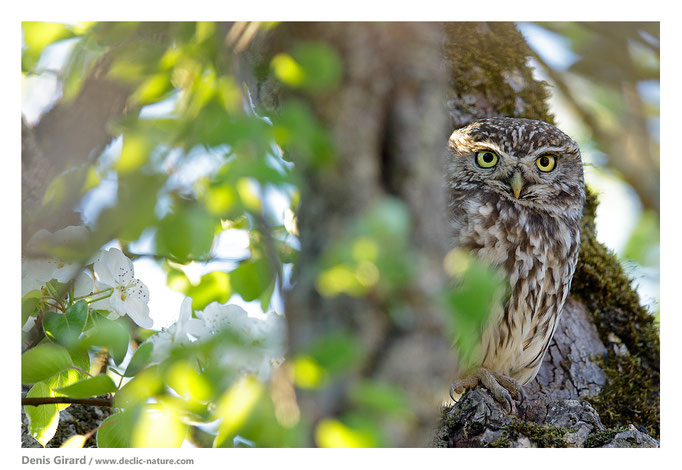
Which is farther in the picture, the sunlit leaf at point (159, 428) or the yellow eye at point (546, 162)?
the yellow eye at point (546, 162)

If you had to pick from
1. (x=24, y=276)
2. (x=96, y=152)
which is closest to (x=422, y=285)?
(x=96, y=152)

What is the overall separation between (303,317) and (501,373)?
3.86ft

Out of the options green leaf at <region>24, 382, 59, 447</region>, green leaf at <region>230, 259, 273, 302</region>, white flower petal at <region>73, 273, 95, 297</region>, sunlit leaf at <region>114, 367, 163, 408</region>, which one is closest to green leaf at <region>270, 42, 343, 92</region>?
green leaf at <region>230, 259, 273, 302</region>

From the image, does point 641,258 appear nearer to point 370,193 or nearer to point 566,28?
point 566,28

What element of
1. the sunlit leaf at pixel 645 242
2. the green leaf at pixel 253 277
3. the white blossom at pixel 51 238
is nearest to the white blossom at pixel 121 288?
the white blossom at pixel 51 238

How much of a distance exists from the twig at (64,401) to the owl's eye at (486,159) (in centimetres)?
127

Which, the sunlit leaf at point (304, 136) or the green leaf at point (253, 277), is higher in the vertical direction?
the sunlit leaf at point (304, 136)

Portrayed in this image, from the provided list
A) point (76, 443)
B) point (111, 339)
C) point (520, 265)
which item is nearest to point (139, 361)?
point (111, 339)

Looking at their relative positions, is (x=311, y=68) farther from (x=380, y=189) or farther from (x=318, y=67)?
(x=380, y=189)

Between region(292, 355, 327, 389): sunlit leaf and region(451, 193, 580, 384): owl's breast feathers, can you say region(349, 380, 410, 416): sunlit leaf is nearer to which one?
region(292, 355, 327, 389): sunlit leaf

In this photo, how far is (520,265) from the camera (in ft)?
6.14

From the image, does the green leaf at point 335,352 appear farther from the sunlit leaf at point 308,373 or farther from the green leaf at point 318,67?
the green leaf at point 318,67

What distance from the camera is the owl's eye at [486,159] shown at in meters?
1.96
